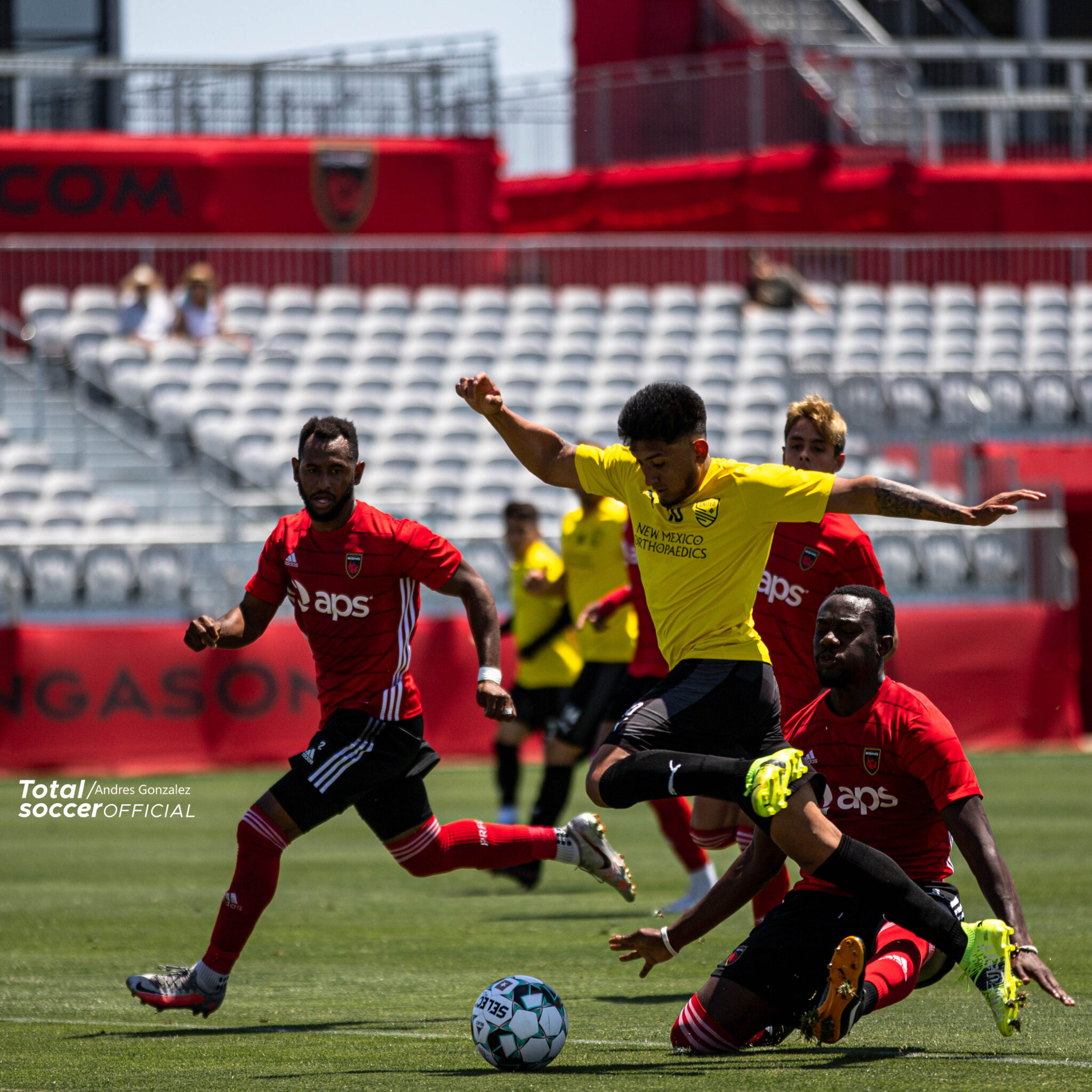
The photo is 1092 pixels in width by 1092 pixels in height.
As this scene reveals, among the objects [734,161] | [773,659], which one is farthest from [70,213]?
[773,659]

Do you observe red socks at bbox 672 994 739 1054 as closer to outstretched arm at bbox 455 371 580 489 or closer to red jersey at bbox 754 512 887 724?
red jersey at bbox 754 512 887 724

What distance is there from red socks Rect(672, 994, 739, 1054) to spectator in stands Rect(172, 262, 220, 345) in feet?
60.5

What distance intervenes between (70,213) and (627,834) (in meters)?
16.6

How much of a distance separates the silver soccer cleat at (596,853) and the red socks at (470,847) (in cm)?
10

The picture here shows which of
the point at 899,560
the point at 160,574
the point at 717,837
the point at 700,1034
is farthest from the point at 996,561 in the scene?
the point at 700,1034

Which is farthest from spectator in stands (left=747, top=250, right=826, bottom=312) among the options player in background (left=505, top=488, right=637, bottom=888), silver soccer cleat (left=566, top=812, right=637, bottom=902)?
silver soccer cleat (left=566, top=812, right=637, bottom=902)

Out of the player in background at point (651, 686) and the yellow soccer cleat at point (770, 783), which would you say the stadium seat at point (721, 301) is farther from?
the yellow soccer cleat at point (770, 783)

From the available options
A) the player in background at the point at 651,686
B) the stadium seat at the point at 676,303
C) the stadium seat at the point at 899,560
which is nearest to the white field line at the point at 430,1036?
the player in background at the point at 651,686

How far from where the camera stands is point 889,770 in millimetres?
6133

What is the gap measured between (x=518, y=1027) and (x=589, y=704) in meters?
4.85

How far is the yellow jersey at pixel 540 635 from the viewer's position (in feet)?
41.3

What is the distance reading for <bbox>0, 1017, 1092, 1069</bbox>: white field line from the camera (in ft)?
19.1

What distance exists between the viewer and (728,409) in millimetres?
22891

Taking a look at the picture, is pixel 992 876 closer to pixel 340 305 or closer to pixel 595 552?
pixel 595 552
